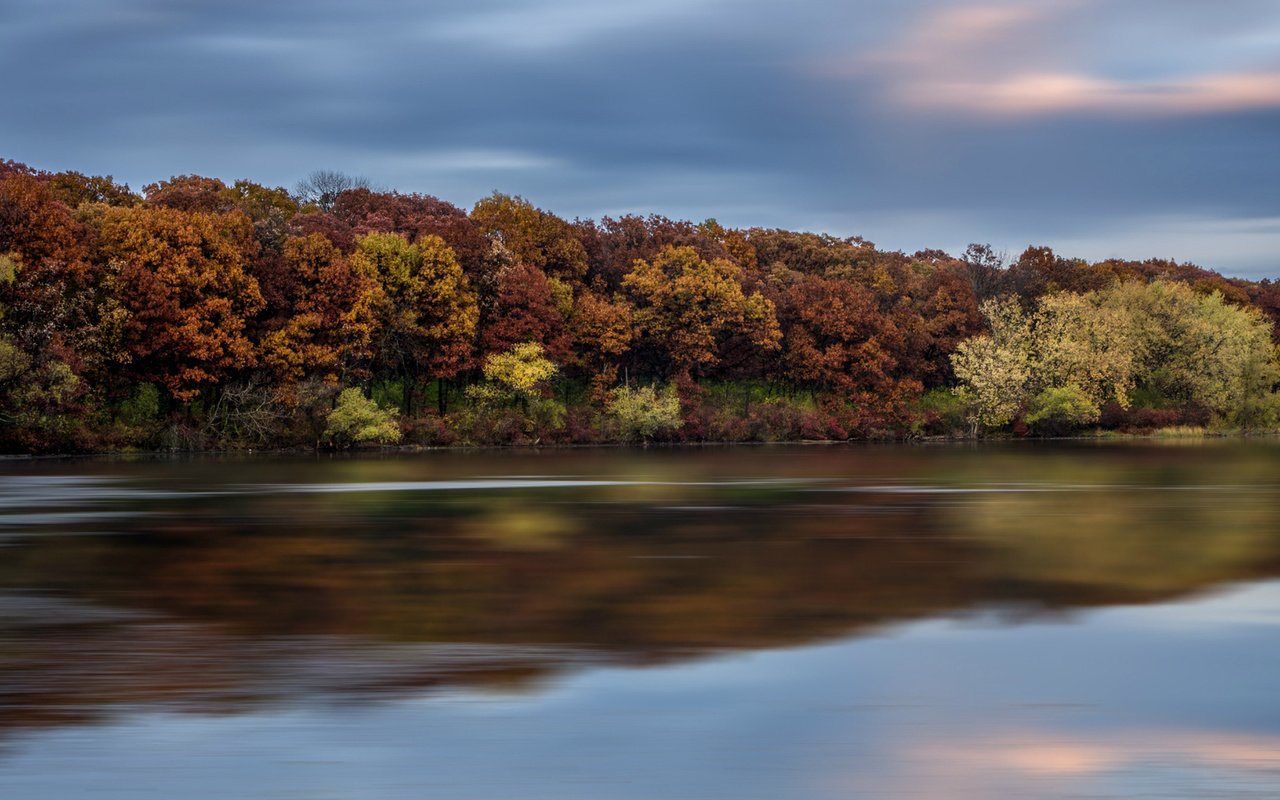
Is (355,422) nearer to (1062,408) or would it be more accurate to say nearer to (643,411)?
(643,411)

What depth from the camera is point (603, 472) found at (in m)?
38.5

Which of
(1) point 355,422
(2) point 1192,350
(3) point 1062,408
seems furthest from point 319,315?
(2) point 1192,350

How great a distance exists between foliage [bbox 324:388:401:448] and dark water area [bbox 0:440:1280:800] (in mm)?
30432

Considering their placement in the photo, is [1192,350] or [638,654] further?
[1192,350]

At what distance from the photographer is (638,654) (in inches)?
396

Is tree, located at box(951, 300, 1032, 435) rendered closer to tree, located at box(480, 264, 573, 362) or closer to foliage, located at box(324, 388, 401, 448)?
tree, located at box(480, 264, 573, 362)

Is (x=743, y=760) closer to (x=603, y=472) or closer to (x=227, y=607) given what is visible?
(x=227, y=607)

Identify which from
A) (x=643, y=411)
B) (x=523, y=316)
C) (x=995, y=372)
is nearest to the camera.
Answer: (x=523, y=316)

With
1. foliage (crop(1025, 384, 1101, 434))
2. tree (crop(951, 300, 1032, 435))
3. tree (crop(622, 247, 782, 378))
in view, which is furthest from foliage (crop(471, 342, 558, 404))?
foliage (crop(1025, 384, 1101, 434))

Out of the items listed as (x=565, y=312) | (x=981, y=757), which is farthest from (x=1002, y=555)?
(x=565, y=312)

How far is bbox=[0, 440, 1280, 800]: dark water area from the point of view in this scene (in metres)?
6.97

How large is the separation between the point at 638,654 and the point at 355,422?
45861 mm

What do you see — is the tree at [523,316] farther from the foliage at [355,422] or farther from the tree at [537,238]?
the foliage at [355,422]

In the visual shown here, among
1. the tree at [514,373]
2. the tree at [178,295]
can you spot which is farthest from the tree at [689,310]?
the tree at [178,295]
